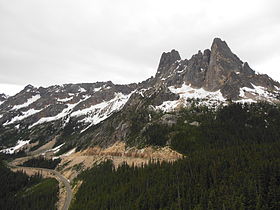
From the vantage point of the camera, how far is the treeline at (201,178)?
7675 cm

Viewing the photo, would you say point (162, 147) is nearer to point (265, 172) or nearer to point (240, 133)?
point (240, 133)

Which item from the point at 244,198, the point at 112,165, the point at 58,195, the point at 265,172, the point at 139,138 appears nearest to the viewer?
the point at 244,198

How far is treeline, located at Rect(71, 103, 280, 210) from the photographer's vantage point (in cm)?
7675

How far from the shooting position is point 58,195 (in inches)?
4606

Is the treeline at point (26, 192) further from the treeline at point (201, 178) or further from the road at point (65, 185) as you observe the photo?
the treeline at point (201, 178)

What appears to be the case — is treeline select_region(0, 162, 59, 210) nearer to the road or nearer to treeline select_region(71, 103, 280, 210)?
the road

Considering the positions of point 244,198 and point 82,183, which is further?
point 82,183

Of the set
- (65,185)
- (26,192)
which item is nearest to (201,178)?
(65,185)

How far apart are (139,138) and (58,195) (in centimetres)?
6402

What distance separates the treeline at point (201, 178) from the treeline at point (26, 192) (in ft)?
58.5

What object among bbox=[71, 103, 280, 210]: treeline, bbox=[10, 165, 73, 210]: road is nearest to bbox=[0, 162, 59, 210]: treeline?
bbox=[10, 165, 73, 210]: road

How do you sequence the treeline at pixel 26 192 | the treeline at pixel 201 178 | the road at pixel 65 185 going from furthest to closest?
the treeline at pixel 26 192 < the road at pixel 65 185 < the treeline at pixel 201 178

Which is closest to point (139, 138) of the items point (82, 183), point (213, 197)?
point (82, 183)

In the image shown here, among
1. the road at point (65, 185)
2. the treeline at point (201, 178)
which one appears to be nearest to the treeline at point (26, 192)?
the road at point (65, 185)
